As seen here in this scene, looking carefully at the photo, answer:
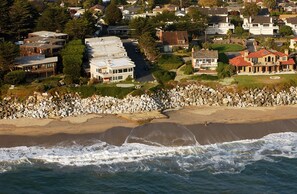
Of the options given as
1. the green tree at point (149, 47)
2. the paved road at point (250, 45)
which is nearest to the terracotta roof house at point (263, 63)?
the paved road at point (250, 45)

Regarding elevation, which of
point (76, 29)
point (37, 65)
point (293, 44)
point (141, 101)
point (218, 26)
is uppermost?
point (76, 29)

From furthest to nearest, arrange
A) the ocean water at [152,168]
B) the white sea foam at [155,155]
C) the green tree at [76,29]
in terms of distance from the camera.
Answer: the green tree at [76,29] → the white sea foam at [155,155] → the ocean water at [152,168]

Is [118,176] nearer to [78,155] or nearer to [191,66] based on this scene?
[78,155]

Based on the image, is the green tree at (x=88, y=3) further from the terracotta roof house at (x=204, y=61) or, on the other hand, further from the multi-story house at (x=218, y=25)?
the terracotta roof house at (x=204, y=61)

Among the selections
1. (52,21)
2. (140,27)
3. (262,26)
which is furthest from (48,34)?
(262,26)

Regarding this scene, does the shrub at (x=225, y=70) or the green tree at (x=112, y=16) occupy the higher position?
the green tree at (x=112, y=16)

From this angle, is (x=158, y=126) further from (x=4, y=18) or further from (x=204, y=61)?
(x=4, y=18)
